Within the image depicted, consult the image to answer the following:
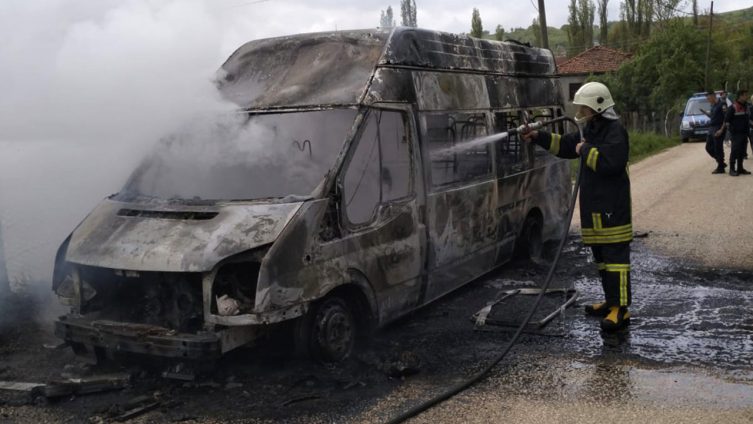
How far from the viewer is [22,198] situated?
6.87 metres

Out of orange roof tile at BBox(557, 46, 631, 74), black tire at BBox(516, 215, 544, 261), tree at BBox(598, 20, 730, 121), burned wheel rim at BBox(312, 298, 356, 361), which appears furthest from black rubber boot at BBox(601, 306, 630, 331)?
orange roof tile at BBox(557, 46, 631, 74)

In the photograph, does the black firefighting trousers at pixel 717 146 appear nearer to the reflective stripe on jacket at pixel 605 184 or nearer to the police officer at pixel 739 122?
the police officer at pixel 739 122

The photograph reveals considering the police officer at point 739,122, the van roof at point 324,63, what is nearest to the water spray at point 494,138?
the van roof at point 324,63

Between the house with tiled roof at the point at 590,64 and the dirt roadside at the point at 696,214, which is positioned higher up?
the house with tiled roof at the point at 590,64

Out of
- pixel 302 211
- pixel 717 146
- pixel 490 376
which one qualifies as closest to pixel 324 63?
pixel 302 211

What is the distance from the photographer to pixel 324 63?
5805mm

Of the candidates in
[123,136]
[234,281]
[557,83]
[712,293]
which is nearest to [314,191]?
[234,281]

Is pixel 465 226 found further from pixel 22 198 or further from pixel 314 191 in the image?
pixel 22 198

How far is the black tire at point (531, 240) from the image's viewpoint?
8180 millimetres

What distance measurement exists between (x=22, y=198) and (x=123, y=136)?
176cm

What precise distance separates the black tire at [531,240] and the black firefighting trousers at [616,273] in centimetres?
204

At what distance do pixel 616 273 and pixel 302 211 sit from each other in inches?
110

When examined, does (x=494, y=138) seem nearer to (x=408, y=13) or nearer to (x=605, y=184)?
(x=605, y=184)

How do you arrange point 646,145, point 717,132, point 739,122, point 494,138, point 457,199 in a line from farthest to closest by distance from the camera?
point 646,145, point 717,132, point 739,122, point 494,138, point 457,199
